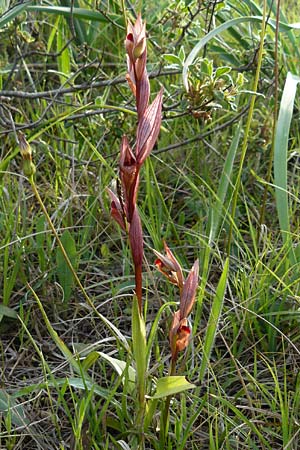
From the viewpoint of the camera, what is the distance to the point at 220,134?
1.94m

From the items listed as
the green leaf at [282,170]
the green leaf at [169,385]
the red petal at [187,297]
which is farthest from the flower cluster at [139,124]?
the green leaf at [282,170]

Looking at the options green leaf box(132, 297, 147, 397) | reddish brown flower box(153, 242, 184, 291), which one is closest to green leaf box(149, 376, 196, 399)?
green leaf box(132, 297, 147, 397)

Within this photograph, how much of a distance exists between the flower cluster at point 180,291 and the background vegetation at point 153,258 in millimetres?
76

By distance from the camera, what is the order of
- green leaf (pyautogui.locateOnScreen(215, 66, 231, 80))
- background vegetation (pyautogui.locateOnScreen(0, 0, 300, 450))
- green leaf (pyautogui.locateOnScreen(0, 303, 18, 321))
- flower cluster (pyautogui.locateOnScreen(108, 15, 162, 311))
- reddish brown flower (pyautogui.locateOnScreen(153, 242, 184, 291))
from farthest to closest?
green leaf (pyautogui.locateOnScreen(215, 66, 231, 80))
green leaf (pyautogui.locateOnScreen(0, 303, 18, 321))
background vegetation (pyautogui.locateOnScreen(0, 0, 300, 450))
reddish brown flower (pyautogui.locateOnScreen(153, 242, 184, 291))
flower cluster (pyautogui.locateOnScreen(108, 15, 162, 311))

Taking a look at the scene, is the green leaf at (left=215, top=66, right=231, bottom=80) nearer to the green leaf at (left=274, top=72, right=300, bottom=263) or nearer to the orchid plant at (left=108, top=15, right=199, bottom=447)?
the green leaf at (left=274, top=72, right=300, bottom=263)

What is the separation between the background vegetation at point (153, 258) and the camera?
1198mm

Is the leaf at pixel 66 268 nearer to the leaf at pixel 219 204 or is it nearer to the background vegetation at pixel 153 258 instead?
the background vegetation at pixel 153 258

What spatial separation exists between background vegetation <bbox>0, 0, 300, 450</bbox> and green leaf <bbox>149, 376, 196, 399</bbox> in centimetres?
6

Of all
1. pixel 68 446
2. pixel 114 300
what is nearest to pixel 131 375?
pixel 68 446

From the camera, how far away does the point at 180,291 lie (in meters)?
1.07

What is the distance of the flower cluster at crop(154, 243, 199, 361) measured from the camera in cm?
106

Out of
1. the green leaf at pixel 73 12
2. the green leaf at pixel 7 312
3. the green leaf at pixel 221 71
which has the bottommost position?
the green leaf at pixel 7 312

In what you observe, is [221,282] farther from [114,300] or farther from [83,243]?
[83,243]

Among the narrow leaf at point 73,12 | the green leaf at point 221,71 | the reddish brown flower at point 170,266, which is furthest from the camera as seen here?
the narrow leaf at point 73,12
